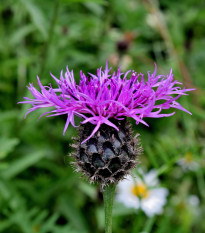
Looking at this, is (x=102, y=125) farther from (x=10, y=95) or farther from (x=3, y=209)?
(x=10, y=95)

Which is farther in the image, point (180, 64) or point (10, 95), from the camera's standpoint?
point (180, 64)

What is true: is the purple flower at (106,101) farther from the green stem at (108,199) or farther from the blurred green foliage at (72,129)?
the blurred green foliage at (72,129)

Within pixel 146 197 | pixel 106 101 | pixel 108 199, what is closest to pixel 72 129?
pixel 146 197

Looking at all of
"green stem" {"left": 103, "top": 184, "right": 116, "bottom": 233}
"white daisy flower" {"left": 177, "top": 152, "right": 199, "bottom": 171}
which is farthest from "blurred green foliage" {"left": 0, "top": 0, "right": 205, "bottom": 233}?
"green stem" {"left": 103, "top": 184, "right": 116, "bottom": 233}

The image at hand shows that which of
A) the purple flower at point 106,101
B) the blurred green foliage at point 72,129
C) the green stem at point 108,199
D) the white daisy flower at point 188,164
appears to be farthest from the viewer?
the white daisy flower at point 188,164

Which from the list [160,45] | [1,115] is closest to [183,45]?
[160,45]

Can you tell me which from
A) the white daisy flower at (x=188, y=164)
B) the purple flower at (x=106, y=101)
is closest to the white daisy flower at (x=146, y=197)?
the white daisy flower at (x=188, y=164)

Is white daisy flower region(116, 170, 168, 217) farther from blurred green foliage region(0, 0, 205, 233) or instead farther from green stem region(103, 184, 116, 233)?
green stem region(103, 184, 116, 233)

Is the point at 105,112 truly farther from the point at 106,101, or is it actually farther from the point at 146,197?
the point at 146,197
